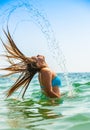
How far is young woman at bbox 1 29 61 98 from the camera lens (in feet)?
29.0

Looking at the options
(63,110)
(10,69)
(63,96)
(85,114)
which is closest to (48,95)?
(63,96)

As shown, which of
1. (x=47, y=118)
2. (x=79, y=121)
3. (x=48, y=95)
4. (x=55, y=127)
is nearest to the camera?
(x=55, y=127)

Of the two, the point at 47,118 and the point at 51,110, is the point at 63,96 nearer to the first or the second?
the point at 51,110

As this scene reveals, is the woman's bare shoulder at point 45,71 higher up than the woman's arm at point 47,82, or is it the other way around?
the woman's bare shoulder at point 45,71

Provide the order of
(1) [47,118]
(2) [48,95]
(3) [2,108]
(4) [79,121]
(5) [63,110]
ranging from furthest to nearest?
(2) [48,95], (3) [2,108], (5) [63,110], (1) [47,118], (4) [79,121]

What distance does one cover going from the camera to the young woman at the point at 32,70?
8836mm

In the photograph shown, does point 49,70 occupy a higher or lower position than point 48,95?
higher

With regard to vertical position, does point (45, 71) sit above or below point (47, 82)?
above

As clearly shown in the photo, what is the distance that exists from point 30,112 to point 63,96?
232 centimetres

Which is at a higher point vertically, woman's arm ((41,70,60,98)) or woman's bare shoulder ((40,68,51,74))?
woman's bare shoulder ((40,68,51,74))

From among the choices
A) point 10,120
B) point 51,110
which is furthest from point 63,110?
point 10,120

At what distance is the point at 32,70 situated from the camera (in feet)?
29.9

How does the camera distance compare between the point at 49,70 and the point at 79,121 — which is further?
the point at 49,70

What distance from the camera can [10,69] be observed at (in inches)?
368
